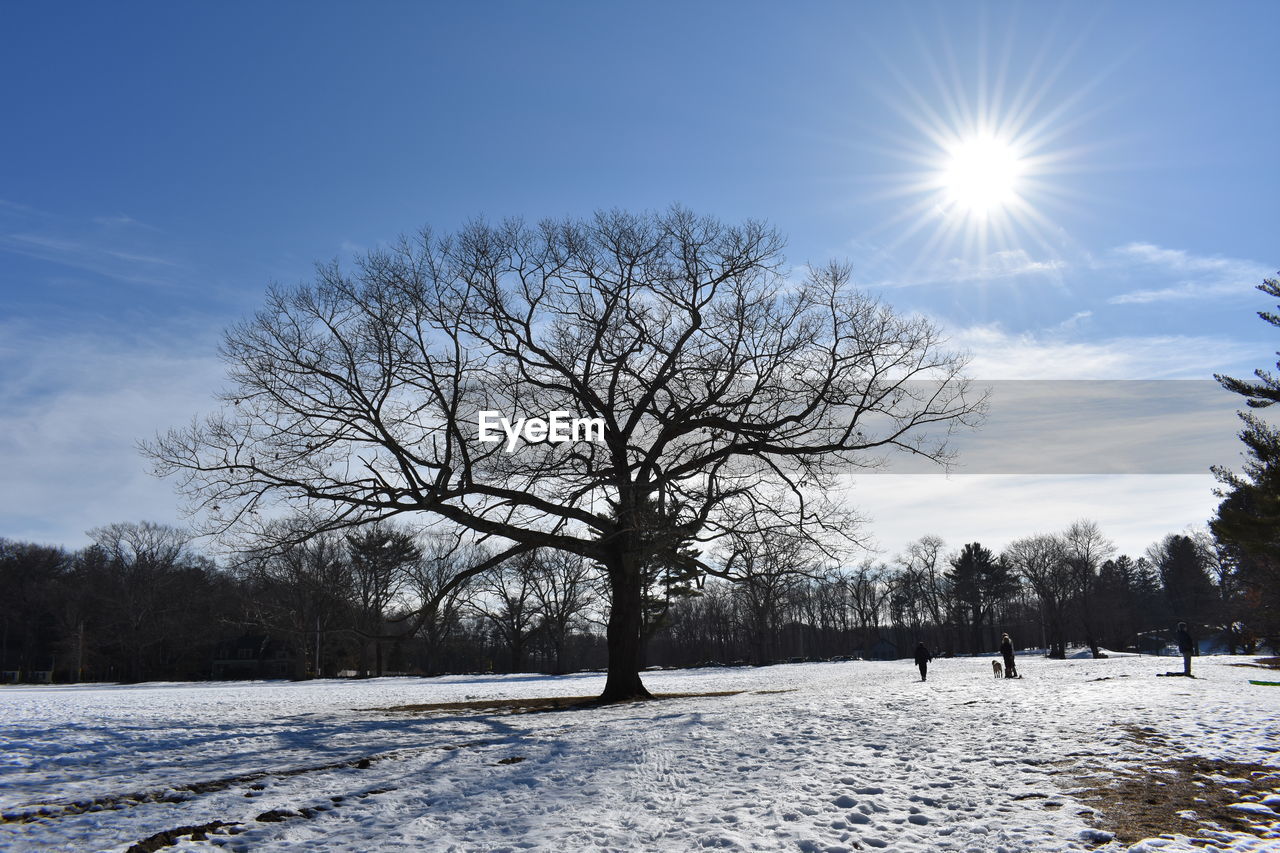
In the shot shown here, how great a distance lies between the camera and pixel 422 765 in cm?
1084

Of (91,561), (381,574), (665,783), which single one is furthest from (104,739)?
(91,561)

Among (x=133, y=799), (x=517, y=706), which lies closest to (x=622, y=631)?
(x=517, y=706)

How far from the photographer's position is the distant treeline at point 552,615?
60.5m

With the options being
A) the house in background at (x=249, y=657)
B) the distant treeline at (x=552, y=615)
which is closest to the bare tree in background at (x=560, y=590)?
the distant treeline at (x=552, y=615)

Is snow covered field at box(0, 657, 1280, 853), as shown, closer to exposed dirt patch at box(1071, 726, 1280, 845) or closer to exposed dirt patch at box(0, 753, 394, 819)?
exposed dirt patch at box(0, 753, 394, 819)

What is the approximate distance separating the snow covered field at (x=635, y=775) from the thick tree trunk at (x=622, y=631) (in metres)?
5.62

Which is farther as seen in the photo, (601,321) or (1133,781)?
(601,321)

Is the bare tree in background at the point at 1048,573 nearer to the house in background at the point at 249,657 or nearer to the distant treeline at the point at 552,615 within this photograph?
the distant treeline at the point at 552,615

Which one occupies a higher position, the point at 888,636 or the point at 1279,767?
the point at 1279,767

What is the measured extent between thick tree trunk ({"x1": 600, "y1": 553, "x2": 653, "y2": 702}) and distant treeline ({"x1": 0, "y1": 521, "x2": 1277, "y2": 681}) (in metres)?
23.7

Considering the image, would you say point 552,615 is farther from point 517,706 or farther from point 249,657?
point 249,657

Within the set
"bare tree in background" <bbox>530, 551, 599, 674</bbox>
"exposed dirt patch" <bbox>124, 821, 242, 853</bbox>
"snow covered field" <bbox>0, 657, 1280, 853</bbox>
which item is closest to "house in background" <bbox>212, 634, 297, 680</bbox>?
"bare tree in background" <bbox>530, 551, 599, 674</bbox>

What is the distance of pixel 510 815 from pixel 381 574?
49.4 meters

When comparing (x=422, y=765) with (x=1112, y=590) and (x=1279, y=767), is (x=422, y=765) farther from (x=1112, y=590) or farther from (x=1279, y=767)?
(x=1112, y=590)
